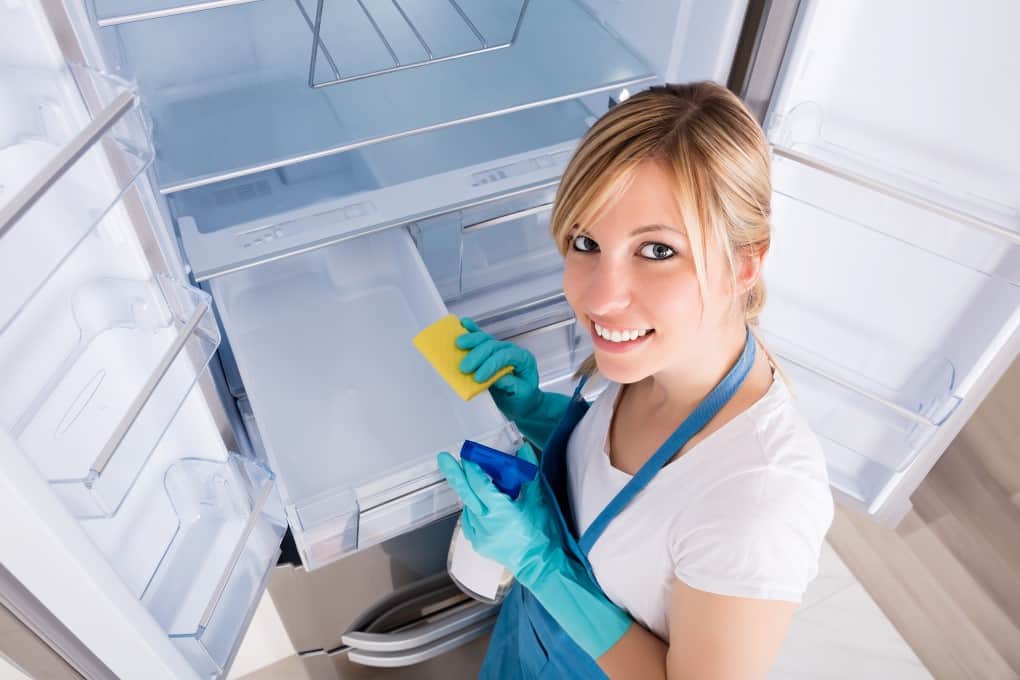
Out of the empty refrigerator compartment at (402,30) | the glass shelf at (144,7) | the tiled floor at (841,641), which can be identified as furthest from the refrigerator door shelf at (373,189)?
the tiled floor at (841,641)

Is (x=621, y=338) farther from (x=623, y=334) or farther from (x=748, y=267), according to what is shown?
(x=748, y=267)

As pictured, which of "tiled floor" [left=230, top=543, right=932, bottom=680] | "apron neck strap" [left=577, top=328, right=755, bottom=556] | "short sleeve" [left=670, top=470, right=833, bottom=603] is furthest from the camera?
"tiled floor" [left=230, top=543, right=932, bottom=680]

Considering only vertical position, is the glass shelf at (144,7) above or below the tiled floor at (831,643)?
above

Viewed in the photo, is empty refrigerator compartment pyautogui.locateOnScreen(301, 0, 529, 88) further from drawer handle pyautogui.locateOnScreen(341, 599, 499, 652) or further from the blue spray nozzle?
drawer handle pyautogui.locateOnScreen(341, 599, 499, 652)

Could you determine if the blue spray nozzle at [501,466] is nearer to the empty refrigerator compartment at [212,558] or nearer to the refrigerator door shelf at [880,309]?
the empty refrigerator compartment at [212,558]

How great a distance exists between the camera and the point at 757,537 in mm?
701

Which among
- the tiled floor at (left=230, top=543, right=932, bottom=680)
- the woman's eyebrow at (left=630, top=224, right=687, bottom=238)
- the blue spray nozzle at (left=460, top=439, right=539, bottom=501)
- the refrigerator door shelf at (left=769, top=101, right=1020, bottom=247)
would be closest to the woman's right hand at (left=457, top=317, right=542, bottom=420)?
the blue spray nozzle at (left=460, top=439, right=539, bottom=501)

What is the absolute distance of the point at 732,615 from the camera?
71cm

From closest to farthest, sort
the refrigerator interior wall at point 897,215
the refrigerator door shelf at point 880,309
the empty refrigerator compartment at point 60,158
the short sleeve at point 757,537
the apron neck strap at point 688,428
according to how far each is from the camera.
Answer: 1. the empty refrigerator compartment at point 60,158
2. the short sleeve at point 757,537
3. the apron neck strap at point 688,428
4. the refrigerator interior wall at point 897,215
5. the refrigerator door shelf at point 880,309

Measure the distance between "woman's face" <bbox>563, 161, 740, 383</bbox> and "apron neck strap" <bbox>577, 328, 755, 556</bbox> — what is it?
0.17 feet

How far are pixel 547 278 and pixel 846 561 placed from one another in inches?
41.7

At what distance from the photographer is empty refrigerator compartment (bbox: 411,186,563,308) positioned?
1261 mm

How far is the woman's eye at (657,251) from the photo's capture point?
0.73 meters

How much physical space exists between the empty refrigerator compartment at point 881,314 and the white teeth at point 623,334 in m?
0.50
